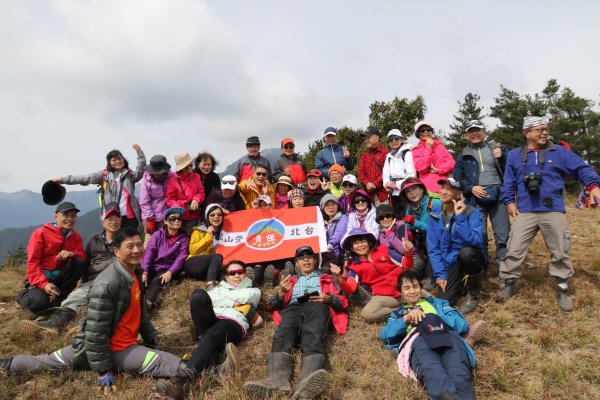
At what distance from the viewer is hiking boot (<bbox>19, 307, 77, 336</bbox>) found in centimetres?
543

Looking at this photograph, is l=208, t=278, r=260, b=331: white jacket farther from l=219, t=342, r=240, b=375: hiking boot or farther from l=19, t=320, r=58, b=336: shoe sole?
l=19, t=320, r=58, b=336: shoe sole

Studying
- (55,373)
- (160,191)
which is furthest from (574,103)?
(55,373)

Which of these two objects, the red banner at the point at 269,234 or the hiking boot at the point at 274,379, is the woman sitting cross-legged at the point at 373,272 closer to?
the red banner at the point at 269,234

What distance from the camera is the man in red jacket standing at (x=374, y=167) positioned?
8945 mm

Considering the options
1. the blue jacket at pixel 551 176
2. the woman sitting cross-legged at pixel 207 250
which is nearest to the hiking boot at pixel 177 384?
the woman sitting cross-legged at pixel 207 250

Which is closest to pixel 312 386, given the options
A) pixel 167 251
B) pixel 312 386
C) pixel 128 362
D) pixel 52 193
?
pixel 312 386

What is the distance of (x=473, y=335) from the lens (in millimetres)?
4559

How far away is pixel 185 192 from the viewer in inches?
323

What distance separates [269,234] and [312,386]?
4.87 meters

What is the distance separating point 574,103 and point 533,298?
4993cm

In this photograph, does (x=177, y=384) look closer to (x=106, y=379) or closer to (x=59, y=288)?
(x=106, y=379)

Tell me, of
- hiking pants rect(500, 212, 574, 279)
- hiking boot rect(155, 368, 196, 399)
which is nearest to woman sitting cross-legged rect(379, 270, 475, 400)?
hiking pants rect(500, 212, 574, 279)

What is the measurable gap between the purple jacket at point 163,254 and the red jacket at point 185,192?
1.09 metres

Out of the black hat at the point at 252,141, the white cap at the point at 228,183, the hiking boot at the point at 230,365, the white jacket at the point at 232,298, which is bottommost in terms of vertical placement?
the hiking boot at the point at 230,365
